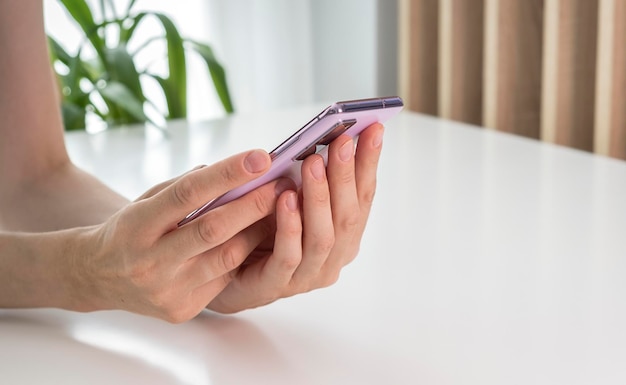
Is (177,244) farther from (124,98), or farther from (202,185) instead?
(124,98)

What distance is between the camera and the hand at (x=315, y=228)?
0.62 m

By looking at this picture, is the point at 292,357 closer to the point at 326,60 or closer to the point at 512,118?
Answer: the point at 512,118

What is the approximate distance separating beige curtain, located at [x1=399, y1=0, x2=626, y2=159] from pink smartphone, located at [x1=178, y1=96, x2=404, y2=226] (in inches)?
40.0

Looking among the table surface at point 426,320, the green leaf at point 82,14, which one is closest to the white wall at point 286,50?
the green leaf at point 82,14

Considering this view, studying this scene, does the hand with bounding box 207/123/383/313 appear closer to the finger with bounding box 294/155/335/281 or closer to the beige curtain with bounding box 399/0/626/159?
the finger with bounding box 294/155/335/281

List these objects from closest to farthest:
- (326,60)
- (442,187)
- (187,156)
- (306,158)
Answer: (306,158) < (442,187) < (187,156) < (326,60)

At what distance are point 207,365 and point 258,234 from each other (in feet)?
0.35

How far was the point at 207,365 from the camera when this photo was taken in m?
0.68

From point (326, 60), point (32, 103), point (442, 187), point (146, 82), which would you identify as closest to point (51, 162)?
point (32, 103)

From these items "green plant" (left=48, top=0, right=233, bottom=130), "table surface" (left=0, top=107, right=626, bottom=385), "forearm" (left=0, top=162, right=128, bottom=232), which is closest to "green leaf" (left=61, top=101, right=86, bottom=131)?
"green plant" (left=48, top=0, right=233, bottom=130)

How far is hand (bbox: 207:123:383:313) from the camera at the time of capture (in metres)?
0.62

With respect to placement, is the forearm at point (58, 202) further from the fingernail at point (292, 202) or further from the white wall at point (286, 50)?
the white wall at point (286, 50)

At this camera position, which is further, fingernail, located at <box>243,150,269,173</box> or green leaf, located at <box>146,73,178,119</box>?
green leaf, located at <box>146,73,178,119</box>

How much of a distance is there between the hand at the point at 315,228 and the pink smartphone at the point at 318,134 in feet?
0.03
